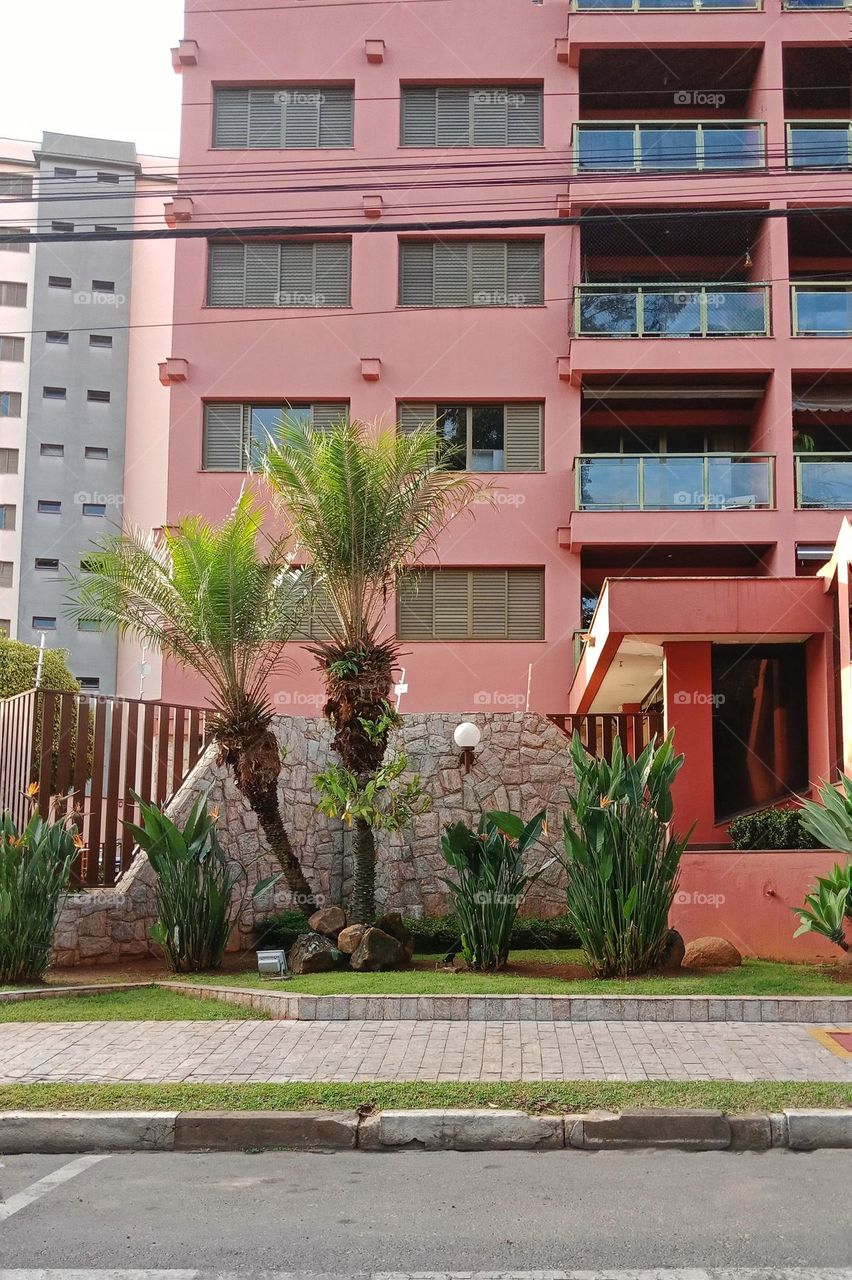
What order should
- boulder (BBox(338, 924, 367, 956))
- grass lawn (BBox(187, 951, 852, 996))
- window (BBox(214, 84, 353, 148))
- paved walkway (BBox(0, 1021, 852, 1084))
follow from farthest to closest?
window (BBox(214, 84, 353, 148))
boulder (BBox(338, 924, 367, 956))
grass lawn (BBox(187, 951, 852, 996))
paved walkway (BBox(0, 1021, 852, 1084))

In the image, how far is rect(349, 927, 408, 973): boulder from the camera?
1194 centimetres

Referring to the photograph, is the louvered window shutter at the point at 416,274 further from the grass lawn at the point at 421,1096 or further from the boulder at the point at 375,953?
the grass lawn at the point at 421,1096

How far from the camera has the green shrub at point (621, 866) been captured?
1067 centimetres

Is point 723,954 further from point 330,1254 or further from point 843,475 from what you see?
point 843,475

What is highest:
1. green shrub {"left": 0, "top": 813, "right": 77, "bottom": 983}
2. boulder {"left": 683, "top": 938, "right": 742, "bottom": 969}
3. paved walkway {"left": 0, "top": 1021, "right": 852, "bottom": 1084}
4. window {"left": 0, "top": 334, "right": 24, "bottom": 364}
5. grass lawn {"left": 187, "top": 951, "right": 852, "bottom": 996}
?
window {"left": 0, "top": 334, "right": 24, "bottom": 364}

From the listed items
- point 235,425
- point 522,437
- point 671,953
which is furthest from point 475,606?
point 671,953

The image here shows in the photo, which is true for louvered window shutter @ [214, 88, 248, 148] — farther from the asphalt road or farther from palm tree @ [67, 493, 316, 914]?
the asphalt road

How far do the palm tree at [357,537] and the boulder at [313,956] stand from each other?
908 mm

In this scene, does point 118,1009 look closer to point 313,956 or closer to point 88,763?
point 313,956

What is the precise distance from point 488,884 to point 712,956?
214cm

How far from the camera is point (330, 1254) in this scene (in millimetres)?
4797

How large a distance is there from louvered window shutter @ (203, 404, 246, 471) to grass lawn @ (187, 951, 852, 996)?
48.2ft

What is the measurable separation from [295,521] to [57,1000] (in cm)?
555

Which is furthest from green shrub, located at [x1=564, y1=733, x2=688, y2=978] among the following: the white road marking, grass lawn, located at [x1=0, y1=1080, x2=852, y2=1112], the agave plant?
the white road marking
